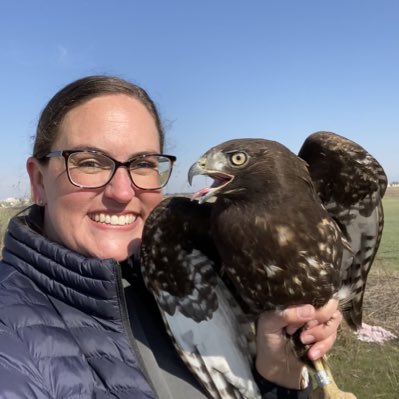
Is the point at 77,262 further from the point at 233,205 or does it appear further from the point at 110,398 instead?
the point at 233,205

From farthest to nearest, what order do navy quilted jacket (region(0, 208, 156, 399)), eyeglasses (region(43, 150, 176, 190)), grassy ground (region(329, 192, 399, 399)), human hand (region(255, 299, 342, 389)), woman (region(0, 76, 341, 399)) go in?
grassy ground (region(329, 192, 399, 399)) < human hand (region(255, 299, 342, 389)) < eyeglasses (region(43, 150, 176, 190)) < woman (region(0, 76, 341, 399)) < navy quilted jacket (region(0, 208, 156, 399))

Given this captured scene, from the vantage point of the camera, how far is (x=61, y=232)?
226 centimetres

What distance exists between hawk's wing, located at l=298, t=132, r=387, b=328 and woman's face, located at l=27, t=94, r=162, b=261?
4.42 feet

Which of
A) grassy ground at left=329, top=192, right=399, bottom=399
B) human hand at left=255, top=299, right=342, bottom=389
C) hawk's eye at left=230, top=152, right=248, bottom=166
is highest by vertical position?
hawk's eye at left=230, top=152, right=248, bottom=166

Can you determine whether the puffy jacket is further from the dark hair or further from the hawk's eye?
the hawk's eye

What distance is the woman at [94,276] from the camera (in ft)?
6.12

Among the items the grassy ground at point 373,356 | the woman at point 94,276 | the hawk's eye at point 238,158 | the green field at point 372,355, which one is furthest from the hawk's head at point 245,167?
the grassy ground at point 373,356

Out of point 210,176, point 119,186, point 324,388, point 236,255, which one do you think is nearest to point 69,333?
point 119,186

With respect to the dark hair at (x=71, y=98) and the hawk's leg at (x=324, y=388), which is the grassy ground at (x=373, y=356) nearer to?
the hawk's leg at (x=324, y=388)

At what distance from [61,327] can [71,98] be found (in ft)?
3.62

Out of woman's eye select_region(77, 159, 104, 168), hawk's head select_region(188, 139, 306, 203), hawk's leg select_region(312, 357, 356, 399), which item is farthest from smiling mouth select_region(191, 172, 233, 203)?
hawk's leg select_region(312, 357, 356, 399)

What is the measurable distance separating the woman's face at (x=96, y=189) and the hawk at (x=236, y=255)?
42 centimetres

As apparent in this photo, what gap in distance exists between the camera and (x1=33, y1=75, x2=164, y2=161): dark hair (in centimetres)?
240

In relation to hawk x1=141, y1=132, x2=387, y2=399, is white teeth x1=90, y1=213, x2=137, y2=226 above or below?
above
